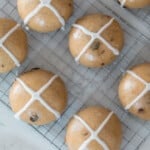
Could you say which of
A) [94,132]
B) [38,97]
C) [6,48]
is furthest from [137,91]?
[6,48]

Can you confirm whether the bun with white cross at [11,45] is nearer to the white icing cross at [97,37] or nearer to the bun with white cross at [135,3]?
the white icing cross at [97,37]

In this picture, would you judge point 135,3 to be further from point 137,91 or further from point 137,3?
point 137,91

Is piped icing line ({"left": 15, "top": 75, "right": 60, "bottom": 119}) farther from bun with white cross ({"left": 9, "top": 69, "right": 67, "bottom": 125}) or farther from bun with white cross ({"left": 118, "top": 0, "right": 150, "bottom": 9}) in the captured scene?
bun with white cross ({"left": 118, "top": 0, "right": 150, "bottom": 9})

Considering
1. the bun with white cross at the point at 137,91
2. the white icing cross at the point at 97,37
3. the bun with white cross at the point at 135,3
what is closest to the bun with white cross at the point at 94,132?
the bun with white cross at the point at 137,91

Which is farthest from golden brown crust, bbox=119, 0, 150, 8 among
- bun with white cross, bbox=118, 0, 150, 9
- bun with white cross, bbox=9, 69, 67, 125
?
bun with white cross, bbox=9, 69, 67, 125

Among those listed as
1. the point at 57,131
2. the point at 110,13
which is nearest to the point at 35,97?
the point at 57,131

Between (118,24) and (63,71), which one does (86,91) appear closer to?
(63,71)
